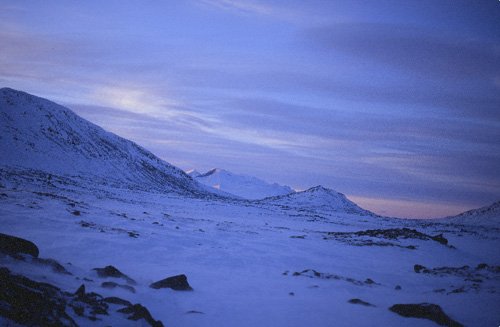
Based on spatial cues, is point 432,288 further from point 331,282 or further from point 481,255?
point 481,255

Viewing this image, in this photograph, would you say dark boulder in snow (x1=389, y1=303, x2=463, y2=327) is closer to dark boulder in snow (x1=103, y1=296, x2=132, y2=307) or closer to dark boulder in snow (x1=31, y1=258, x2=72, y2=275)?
dark boulder in snow (x1=103, y1=296, x2=132, y2=307)

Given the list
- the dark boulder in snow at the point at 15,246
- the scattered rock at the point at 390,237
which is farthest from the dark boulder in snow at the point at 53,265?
the scattered rock at the point at 390,237

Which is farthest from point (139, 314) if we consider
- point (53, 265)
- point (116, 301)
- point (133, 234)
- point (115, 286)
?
point (133, 234)

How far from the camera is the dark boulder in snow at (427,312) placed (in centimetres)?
727

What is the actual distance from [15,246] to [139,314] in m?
4.27

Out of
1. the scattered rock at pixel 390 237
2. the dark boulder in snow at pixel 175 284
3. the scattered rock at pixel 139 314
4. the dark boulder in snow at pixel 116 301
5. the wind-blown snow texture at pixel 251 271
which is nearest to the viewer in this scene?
the scattered rock at pixel 139 314

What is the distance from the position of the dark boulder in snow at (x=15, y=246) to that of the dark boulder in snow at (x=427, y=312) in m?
8.92

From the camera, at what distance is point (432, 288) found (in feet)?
35.8

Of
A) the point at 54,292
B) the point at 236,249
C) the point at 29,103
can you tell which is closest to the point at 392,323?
the point at 54,292

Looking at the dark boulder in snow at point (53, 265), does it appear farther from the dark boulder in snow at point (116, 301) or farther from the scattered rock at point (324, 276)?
the scattered rock at point (324, 276)

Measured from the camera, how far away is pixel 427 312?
7551 millimetres

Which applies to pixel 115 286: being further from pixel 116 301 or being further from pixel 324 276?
pixel 324 276

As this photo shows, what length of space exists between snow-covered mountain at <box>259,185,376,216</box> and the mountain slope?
26925mm

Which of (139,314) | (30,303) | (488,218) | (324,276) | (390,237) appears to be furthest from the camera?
(488,218)
